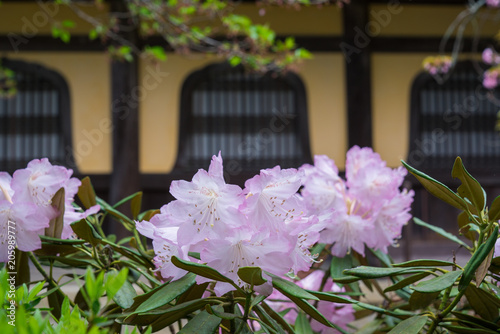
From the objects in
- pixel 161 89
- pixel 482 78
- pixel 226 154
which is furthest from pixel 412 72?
pixel 161 89

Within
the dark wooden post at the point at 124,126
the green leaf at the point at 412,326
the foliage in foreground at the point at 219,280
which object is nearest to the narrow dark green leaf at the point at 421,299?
the foliage in foreground at the point at 219,280

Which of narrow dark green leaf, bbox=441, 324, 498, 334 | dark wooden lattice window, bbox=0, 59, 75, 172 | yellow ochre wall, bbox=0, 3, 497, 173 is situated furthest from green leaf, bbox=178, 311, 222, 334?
dark wooden lattice window, bbox=0, 59, 75, 172

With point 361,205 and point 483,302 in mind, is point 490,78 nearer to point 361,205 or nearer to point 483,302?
point 361,205

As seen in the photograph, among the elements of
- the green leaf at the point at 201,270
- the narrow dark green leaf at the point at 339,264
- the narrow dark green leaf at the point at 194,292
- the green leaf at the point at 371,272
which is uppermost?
the green leaf at the point at 201,270

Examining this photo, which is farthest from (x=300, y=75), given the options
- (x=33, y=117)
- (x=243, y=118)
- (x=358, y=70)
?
(x=33, y=117)

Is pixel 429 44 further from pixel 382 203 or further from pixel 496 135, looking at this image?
pixel 382 203

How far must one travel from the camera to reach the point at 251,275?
0.51 m

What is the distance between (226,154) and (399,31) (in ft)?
5.78

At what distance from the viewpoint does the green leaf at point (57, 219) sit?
65 centimetres

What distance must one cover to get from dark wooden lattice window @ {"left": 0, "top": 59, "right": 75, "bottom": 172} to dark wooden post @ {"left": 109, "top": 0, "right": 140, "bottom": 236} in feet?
1.70

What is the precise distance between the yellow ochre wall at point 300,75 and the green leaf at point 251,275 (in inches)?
172

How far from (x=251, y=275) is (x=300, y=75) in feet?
15.0

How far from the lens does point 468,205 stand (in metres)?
0.61

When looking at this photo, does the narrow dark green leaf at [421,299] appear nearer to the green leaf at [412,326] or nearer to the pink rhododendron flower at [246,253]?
the green leaf at [412,326]
